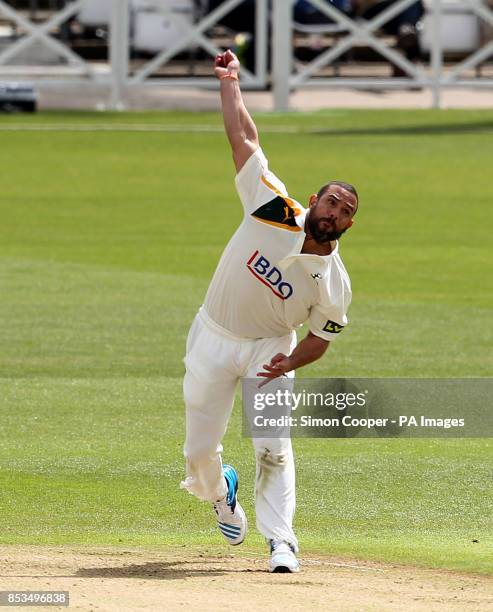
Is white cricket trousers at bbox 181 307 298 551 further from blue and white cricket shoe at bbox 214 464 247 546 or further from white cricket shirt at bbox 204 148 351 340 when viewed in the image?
blue and white cricket shoe at bbox 214 464 247 546

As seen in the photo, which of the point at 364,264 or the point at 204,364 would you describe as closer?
the point at 204,364

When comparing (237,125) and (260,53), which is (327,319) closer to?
(237,125)

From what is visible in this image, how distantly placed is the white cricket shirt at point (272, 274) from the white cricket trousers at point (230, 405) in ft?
0.31

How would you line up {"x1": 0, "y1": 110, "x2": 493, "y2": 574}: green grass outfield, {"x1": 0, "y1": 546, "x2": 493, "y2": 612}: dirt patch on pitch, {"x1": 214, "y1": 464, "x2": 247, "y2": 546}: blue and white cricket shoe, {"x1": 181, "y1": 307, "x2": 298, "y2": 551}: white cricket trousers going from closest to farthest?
{"x1": 0, "y1": 546, "x2": 493, "y2": 612}: dirt patch on pitch < {"x1": 181, "y1": 307, "x2": 298, "y2": 551}: white cricket trousers < {"x1": 214, "y1": 464, "x2": 247, "y2": 546}: blue and white cricket shoe < {"x1": 0, "y1": 110, "x2": 493, "y2": 574}: green grass outfield

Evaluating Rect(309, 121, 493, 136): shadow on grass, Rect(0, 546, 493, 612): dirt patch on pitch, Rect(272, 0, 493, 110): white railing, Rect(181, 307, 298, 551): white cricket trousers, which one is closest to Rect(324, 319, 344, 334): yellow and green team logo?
Rect(181, 307, 298, 551): white cricket trousers

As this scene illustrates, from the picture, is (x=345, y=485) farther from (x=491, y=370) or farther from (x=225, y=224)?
(x=225, y=224)

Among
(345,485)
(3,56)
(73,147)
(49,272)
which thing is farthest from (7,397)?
(3,56)

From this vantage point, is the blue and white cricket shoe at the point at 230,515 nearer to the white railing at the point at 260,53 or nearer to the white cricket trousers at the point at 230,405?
the white cricket trousers at the point at 230,405

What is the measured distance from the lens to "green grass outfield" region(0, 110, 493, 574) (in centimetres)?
989

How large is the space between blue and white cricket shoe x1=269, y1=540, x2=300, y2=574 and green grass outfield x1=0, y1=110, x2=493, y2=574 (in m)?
0.71

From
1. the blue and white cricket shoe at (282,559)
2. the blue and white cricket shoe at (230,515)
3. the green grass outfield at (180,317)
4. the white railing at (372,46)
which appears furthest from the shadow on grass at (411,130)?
the blue and white cricket shoe at (282,559)

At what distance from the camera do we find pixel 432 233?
72.1ft

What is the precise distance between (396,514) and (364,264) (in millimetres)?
9893

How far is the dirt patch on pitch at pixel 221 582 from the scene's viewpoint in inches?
301
